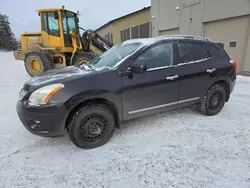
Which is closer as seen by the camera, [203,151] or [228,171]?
[228,171]

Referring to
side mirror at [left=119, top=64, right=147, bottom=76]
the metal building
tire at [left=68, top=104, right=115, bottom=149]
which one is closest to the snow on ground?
tire at [left=68, top=104, right=115, bottom=149]

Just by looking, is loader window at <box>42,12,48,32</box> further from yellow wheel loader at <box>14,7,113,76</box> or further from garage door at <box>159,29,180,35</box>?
garage door at <box>159,29,180,35</box>

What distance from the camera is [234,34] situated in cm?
823

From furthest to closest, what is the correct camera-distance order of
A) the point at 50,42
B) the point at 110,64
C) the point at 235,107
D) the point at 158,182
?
1. the point at 50,42
2. the point at 235,107
3. the point at 110,64
4. the point at 158,182

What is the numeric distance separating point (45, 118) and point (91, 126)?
26.2 inches

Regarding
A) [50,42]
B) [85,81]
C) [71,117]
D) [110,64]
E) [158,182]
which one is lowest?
[158,182]

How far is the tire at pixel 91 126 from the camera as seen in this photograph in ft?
8.06

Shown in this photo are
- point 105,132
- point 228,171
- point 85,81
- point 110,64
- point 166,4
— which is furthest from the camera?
point 166,4

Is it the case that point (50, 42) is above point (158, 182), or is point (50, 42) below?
above

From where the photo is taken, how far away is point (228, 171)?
212cm

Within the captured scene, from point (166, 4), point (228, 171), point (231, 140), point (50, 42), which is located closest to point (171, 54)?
point (231, 140)

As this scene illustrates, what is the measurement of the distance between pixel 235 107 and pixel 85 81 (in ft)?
12.2

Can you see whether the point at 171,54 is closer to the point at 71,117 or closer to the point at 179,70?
the point at 179,70

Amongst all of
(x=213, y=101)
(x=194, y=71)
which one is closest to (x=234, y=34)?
(x=213, y=101)
